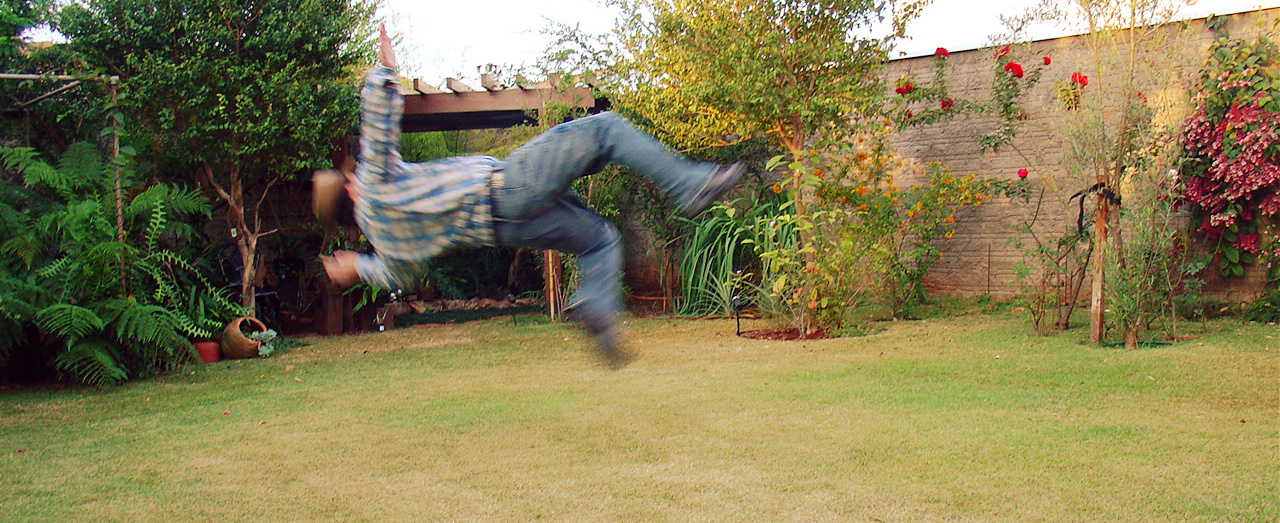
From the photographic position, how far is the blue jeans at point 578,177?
10.2ft

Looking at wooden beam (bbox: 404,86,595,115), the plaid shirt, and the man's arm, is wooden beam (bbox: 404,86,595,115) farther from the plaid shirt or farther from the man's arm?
the plaid shirt

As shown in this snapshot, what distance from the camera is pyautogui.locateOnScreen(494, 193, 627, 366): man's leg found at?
10.6 ft

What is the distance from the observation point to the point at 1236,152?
302 inches

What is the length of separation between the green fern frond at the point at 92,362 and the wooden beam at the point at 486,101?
3623 millimetres

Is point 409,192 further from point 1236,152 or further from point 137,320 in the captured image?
point 1236,152

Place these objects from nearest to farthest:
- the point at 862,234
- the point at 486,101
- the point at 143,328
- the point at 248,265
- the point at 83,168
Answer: the point at 143,328 < the point at 83,168 < the point at 862,234 < the point at 248,265 < the point at 486,101

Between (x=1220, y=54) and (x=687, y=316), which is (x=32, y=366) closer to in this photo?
(x=687, y=316)

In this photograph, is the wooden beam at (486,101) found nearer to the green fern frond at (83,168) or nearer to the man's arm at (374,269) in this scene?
the green fern frond at (83,168)

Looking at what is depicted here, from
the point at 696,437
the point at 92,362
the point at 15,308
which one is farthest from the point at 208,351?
the point at 696,437

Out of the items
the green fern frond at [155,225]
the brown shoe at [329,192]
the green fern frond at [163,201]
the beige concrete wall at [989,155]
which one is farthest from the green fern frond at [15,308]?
the beige concrete wall at [989,155]

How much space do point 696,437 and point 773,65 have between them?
3339mm

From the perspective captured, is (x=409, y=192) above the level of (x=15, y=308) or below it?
above

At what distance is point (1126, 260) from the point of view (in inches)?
269

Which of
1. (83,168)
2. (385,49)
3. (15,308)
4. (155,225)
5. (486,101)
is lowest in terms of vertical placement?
(15,308)
